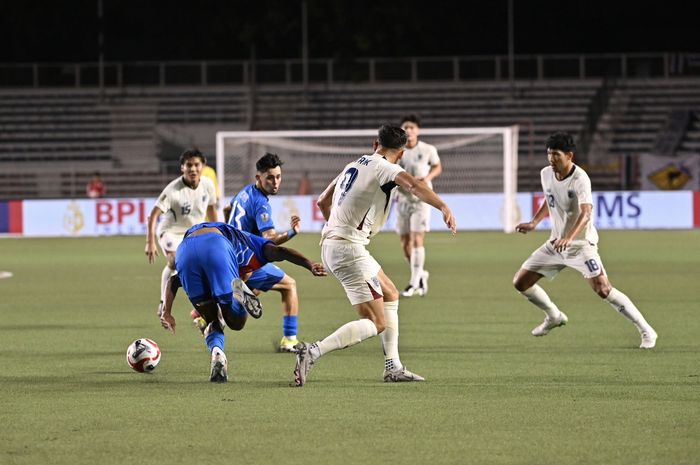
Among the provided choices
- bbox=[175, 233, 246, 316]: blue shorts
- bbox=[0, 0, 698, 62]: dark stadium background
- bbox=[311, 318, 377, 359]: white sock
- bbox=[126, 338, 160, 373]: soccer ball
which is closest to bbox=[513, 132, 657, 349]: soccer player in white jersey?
bbox=[311, 318, 377, 359]: white sock

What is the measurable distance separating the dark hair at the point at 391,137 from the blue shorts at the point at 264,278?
8.00 feet

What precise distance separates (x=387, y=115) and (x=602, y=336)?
30661mm

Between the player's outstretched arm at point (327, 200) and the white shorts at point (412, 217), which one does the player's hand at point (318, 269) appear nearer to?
the player's outstretched arm at point (327, 200)

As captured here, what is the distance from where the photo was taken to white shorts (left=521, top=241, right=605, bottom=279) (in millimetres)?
11094

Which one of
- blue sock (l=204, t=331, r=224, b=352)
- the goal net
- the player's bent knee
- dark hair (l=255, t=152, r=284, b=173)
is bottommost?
blue sock (l=204, t=331, r=224, b=352)

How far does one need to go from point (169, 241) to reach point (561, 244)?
15.7 feet

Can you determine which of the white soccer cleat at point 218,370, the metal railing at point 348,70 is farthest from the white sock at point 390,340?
the metal railing at point 348,70

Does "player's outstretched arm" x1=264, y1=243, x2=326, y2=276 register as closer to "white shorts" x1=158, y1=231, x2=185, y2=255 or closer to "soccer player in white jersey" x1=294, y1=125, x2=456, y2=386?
"soccer player in white jersey" x1=294, y1=125, x2=456, y2=386

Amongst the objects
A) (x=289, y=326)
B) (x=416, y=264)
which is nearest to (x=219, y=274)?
(x=289, y=326)

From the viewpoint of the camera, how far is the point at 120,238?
3153 centimetres

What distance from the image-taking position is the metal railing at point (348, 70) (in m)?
41.4

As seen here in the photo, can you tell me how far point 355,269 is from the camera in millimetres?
8953

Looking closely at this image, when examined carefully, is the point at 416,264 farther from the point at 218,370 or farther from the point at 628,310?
the point at 218,370

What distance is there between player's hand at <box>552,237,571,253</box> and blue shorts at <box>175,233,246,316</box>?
295cm
